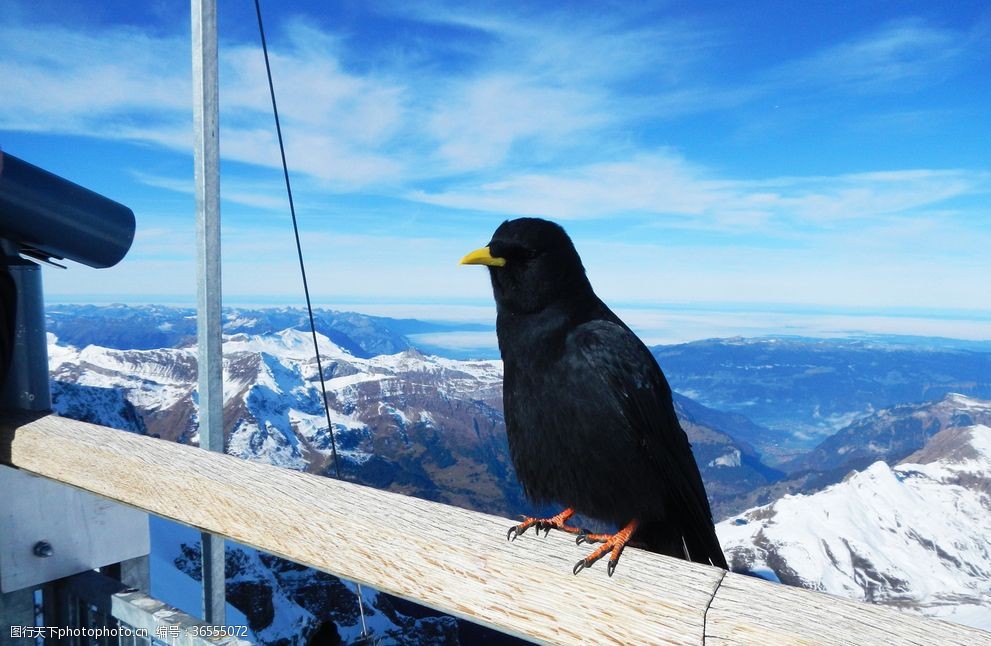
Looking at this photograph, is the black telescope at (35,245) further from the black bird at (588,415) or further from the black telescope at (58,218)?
the black bird at (588,415)

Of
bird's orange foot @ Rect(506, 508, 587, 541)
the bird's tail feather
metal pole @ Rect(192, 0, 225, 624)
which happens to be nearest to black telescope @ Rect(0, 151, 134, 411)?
metal pole @ Rect(192, 0, 225, 624)

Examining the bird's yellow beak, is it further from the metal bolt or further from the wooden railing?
the metal bolt

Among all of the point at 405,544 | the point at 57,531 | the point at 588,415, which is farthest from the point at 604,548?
the point at 57,531

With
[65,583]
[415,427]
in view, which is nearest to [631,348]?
[65,583]

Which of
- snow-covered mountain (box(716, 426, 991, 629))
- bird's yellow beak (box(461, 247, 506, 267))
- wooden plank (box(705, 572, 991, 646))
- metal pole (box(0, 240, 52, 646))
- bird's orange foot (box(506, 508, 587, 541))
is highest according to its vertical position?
bird's yellow beak (box(461, 247, 506, 267))

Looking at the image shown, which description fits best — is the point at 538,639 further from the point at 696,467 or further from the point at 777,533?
the point at 777,533

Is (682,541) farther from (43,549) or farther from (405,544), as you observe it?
(43,549)

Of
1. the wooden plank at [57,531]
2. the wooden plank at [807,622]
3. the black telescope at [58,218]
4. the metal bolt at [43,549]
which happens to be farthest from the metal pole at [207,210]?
the wooden plank at [807,622]
